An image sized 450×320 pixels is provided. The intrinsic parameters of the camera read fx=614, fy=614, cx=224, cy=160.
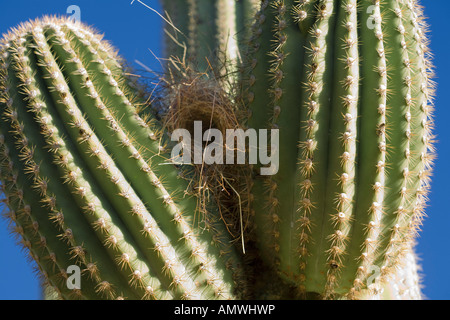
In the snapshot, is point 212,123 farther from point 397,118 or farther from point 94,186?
point 397,118

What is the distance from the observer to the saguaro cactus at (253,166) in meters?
2.24

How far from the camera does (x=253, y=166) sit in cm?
249

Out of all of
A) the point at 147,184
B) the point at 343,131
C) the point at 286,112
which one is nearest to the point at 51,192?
the point at 147,184

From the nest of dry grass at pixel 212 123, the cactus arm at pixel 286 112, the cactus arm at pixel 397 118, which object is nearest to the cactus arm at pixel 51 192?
the nest of dry grass at pixel 212 123

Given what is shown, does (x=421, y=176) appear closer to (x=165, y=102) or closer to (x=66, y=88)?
(x=165, y=102)

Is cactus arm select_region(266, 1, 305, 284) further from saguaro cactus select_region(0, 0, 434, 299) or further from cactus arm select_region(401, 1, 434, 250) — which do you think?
cactus arm select_region(401, 1, 434, 250)

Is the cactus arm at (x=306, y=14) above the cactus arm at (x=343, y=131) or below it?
above

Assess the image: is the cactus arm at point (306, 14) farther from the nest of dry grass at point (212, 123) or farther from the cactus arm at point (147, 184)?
the cactus arm at point (147, 184)

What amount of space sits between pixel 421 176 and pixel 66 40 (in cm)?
151

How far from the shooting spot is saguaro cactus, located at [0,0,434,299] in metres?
2.24

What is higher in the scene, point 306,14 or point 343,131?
point 306,14

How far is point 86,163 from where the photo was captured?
2305mm

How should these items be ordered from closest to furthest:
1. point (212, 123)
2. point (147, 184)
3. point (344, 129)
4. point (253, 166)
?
point (344, 129)
point (147, 184)
point (253, 166)
point (212, 123)
